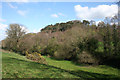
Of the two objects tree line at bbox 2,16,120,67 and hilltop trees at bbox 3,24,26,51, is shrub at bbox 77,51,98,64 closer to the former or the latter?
tree line at bbox 2,16,120,67

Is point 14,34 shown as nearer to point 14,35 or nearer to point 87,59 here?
point 14,35

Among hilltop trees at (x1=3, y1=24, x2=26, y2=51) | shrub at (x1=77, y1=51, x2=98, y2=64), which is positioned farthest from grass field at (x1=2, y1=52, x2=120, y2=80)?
hilltop trees at (x1=3, y1=24, x2=26, y2=51)

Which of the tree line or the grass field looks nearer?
the grass field

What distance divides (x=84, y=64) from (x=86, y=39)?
561 centimetres

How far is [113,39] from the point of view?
56.7 ft

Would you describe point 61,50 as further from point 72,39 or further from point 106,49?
point 106,49

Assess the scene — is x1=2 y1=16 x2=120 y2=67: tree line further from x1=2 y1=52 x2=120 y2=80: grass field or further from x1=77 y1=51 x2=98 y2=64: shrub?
x1=2 y1=52 x2=120 y2=80: grass field

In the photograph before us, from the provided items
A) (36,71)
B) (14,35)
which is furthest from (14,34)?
(36,71)

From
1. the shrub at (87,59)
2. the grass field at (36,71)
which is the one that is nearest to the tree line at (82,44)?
the shrub at (87,59)

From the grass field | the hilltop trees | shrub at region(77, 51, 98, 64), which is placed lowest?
shrub at region(77, 51, 98, 64)

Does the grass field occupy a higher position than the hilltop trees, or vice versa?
the hilltop trees

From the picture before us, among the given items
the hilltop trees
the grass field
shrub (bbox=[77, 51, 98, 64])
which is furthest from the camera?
the hilltop trees

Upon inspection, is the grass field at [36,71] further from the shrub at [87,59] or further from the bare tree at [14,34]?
the bare tree at [14,34]

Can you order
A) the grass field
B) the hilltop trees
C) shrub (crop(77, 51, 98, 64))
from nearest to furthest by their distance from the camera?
1. the grass field
2. shrub (crop(77, 51, 98, 64))
3. the hilltop trees
